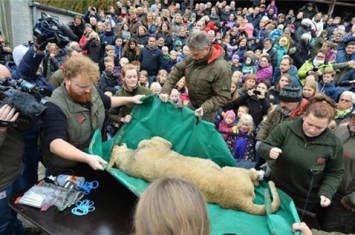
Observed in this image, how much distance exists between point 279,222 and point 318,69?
16.5 feet

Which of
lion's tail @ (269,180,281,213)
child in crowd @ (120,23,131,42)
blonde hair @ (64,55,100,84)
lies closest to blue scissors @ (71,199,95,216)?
blonde hair @ (64,55,100,84)

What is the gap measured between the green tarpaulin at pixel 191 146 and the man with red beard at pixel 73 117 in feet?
0.48

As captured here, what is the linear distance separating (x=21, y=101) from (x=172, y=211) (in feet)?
5.31

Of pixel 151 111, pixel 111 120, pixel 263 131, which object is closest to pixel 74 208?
pixel 151 111

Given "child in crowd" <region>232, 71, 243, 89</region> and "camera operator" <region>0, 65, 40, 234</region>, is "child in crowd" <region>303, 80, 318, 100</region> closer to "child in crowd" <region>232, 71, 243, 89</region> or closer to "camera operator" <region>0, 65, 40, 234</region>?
"child in crowd" <region>232, 71, 243, 89</region>

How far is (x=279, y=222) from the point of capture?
82.8 inches

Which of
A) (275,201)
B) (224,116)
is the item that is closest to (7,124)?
(275,201)

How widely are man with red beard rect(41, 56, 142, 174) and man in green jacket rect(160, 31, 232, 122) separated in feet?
3.43

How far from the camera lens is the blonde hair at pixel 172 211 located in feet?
3.80

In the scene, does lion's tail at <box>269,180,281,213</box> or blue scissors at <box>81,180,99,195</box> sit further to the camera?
blue scissors at <box>81,180,99,195</box>

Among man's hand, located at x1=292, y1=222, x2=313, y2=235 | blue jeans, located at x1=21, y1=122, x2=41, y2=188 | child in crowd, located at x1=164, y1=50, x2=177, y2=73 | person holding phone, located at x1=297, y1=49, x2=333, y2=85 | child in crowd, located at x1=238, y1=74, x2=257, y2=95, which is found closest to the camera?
man's hand, located at x1=292, y1=222, x2=313, y2=235

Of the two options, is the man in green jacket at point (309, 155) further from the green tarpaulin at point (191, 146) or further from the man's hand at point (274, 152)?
the green tarpaulin at point (191, 146)

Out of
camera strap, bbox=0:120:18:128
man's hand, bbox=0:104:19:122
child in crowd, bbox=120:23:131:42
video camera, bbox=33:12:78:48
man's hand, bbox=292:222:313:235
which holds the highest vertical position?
video camera, bbox=33:12:78:48

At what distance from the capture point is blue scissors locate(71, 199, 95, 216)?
2.22 meters
